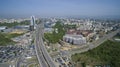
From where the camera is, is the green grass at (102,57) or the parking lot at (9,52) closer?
the green grass at (102,57)

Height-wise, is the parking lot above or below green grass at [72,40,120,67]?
below

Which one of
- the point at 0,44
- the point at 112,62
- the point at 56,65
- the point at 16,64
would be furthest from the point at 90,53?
the point at 0,44

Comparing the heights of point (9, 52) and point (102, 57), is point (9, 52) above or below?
below

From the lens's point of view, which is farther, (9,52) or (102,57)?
(9,52)

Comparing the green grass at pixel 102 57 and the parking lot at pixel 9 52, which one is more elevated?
the green grass at pixel 102 57

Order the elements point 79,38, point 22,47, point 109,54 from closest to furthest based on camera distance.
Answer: point 109,54
point 22,47
point 79,38

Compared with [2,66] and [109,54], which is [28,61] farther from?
[109,54]

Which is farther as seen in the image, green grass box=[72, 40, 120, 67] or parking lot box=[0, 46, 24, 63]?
parking lot box=[0, 46, 24, 63]

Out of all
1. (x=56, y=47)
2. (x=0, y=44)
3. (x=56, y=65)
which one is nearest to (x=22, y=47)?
(x=0, y=44)

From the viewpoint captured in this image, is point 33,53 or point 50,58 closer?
point 50,58

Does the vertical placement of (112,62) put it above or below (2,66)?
above

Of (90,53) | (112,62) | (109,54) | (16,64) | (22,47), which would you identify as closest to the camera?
(112,62)
